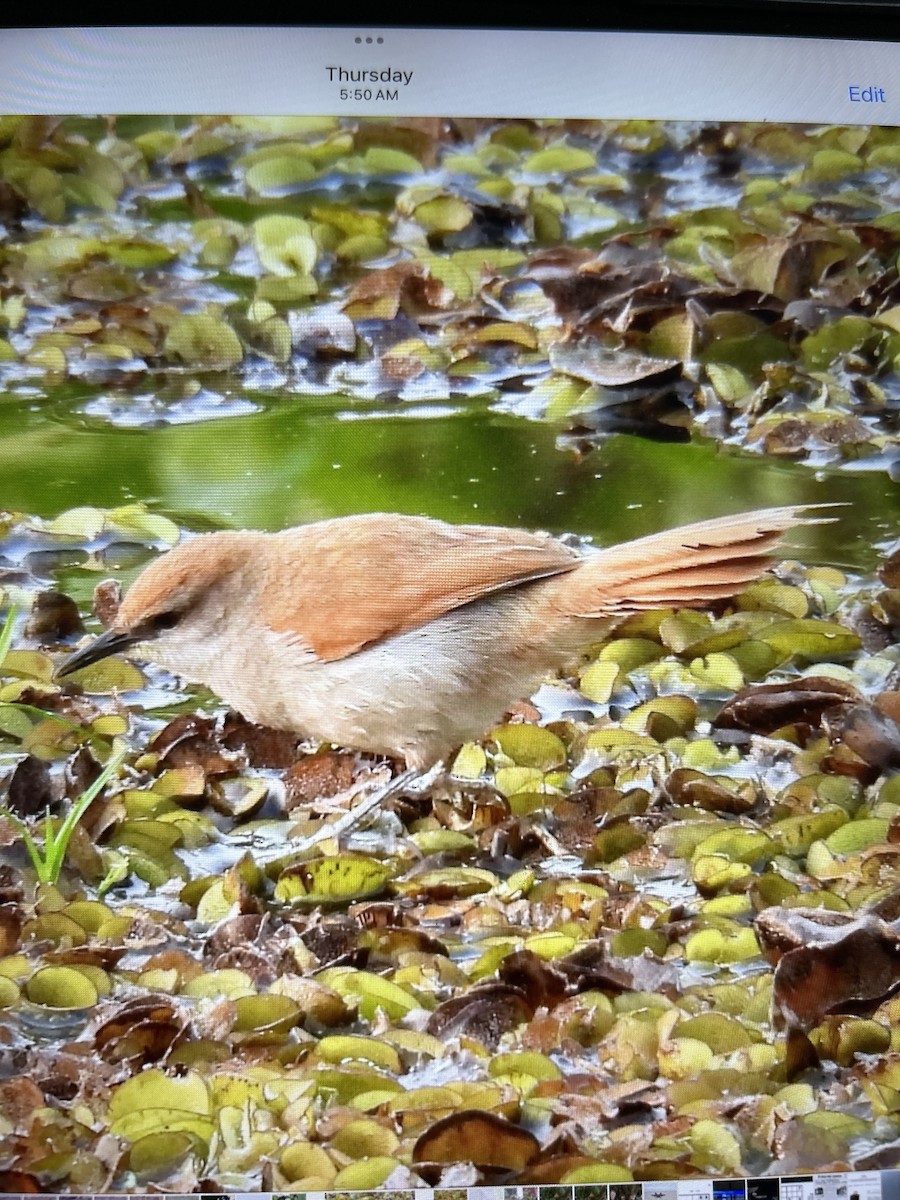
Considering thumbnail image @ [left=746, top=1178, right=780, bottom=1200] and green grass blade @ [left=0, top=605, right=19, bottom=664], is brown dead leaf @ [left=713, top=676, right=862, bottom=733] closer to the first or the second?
thumbnail image @ [left=746, top=1178, right=780, bottom=1200]

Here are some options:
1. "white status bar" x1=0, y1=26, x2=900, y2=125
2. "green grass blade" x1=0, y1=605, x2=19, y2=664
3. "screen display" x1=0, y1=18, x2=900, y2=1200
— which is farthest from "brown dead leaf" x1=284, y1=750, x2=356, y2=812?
"white status bar" x1=0, y1=26, x2=900, y2=125

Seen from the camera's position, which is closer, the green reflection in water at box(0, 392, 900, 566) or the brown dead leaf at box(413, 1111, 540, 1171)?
the brown dead leaf at box(413, 1111, 540, 1171)

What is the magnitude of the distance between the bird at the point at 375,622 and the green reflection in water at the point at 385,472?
0.09 ft

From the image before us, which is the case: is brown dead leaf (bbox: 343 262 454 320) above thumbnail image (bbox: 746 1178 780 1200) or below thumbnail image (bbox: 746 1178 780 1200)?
above

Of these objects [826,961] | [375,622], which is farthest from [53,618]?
[826,961]

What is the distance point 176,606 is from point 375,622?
16cm

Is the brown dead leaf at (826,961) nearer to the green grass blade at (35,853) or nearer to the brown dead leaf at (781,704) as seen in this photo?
the brown dead leaf at (781,704)

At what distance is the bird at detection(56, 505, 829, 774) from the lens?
81 cm

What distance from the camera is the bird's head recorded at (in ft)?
2.68

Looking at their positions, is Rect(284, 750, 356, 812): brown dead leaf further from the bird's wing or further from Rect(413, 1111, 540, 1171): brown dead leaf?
Rect(413, 1111, 540, 1171): brown dead leaf

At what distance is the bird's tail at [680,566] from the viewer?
84 cm

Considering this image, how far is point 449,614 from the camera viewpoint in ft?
2.67

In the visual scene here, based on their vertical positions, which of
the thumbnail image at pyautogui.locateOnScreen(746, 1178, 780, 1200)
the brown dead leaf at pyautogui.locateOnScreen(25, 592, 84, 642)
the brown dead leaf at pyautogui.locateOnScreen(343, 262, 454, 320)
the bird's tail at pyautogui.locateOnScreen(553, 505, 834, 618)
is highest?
the brown dead leaf at pyautogui.locateOnScreen(343, 262, 454, 320)

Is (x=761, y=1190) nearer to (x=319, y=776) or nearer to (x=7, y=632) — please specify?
(x=319, y=776)
